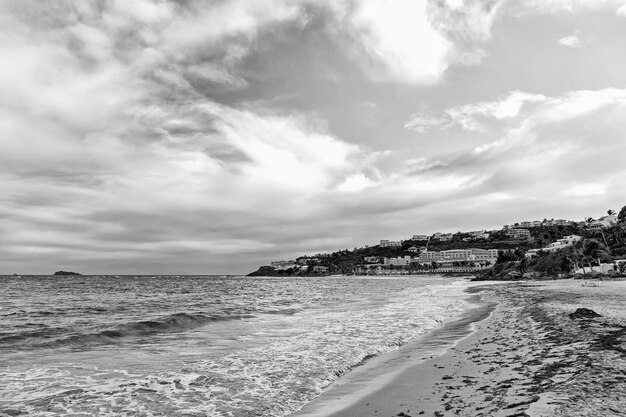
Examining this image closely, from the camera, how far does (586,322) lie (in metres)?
13.7

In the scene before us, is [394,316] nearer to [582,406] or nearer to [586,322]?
[586,322]

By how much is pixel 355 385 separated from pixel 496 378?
3227 mm

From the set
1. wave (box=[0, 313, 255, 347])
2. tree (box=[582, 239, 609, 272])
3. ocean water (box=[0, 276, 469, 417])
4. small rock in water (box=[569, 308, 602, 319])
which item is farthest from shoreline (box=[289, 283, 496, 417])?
tree (box=[582, 239, 609, 272])

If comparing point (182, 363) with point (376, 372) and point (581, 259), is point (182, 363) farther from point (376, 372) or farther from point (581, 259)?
point (581, 259)

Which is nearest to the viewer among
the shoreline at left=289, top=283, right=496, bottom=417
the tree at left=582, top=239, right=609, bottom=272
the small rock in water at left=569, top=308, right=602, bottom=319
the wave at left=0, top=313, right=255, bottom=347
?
the shoreline at left=289, top=283, right=496, bottom=417

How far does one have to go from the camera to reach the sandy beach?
20.1ft

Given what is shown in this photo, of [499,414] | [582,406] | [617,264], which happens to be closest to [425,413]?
[499,414]

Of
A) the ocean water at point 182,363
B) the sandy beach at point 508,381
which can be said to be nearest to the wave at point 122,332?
the ocean water at point 182,363

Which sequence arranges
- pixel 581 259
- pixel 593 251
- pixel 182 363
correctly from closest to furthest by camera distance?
pixel 182 363
pixel 593 251
pixel 581 259

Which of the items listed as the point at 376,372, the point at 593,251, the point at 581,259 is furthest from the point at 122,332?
the point at 581,259

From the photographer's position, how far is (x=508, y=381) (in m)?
7.85

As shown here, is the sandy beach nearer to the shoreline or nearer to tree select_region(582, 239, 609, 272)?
the shoreline

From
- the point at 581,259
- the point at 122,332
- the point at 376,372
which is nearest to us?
the point at 376,372

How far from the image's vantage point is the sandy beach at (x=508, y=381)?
6.12 m
